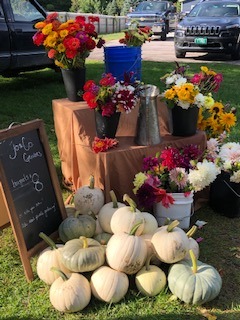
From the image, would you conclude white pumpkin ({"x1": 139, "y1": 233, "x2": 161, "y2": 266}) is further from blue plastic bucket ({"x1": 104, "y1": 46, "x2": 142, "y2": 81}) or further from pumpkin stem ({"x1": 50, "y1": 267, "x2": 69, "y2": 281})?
blue plastic bucket ({"x1": 104, "y1": 46, "x2": 142, "y2": 81})

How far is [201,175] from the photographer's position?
3.04 m

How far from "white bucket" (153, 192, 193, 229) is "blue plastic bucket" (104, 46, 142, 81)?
3.73 ft

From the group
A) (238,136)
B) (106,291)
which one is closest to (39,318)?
(106,291)

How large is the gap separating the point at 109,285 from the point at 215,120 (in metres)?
1.97

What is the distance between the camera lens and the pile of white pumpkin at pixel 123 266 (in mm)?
2330

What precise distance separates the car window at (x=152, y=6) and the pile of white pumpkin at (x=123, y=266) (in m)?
17.6

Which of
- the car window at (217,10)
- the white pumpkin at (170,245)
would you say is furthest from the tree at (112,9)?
the white pumpkin at (170,245)

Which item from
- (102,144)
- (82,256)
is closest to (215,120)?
(102,144)

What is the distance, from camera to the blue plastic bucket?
3.57 m

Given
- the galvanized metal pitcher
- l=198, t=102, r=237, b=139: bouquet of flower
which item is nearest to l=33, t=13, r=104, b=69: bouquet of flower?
the galvanized metal pitcher

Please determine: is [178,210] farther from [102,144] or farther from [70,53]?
[70,53]

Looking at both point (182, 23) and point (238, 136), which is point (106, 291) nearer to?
point (238, 136)

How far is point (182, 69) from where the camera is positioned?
11.3 ft

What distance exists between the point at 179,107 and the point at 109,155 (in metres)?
0.71
